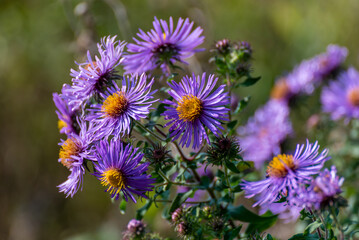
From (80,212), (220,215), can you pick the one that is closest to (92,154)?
(220,215)

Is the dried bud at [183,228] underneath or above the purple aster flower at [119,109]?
underneath

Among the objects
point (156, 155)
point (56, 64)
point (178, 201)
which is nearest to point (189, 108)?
point (156, 155)

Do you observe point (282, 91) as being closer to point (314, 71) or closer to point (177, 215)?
point (314, 71)

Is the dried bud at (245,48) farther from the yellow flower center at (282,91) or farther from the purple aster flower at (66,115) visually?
the yellow flower center at (282,91)

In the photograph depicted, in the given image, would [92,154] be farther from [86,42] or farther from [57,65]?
[57,65]

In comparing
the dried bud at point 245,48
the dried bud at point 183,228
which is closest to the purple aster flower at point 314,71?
the dried bud at point 245,48

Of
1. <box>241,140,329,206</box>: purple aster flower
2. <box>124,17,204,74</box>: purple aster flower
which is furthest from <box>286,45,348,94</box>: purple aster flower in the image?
<box>241,140,329,206</box>: purple aster flower
